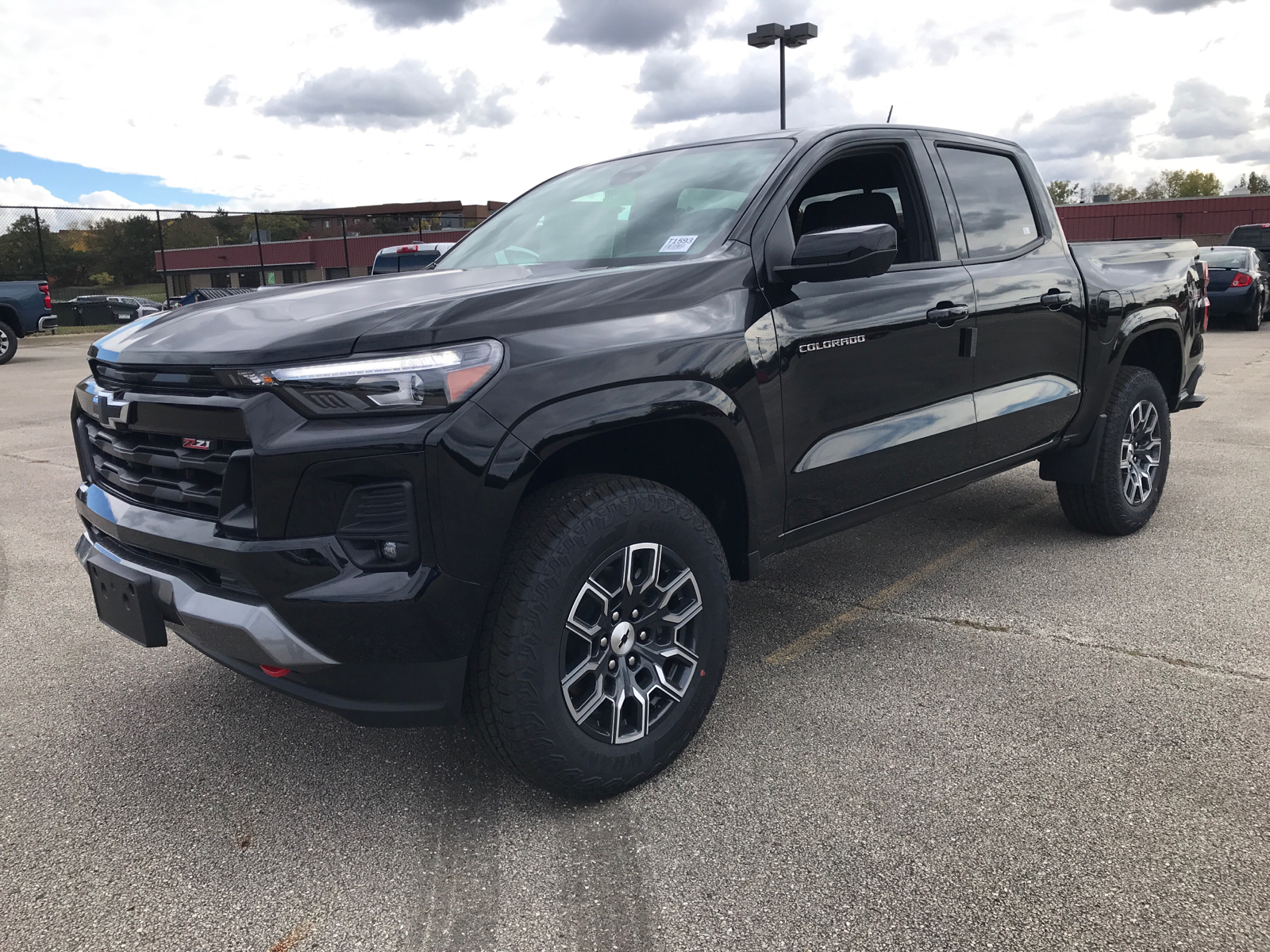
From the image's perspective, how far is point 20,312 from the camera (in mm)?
16641

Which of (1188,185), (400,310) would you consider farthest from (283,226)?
(1188,185)

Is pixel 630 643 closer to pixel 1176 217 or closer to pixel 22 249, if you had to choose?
pixel 22 249

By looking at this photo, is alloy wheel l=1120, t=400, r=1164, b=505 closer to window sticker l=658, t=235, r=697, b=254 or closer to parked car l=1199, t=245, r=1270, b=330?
window sticker l=658, t=235, r=697, b=254

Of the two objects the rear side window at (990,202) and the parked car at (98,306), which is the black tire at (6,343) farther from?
the rear side window at (990,202)

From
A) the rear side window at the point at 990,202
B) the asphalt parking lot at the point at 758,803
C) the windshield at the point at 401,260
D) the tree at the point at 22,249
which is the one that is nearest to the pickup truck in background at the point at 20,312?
the tree at the point at 22,249

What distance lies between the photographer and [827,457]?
3314mm

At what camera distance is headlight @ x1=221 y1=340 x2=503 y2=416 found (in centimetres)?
229

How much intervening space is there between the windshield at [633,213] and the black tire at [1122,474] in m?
2.44

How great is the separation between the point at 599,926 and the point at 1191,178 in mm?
124754

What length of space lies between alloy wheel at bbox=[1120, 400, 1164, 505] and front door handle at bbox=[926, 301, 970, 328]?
161 cm

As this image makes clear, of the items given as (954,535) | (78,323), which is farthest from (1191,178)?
(954,535)

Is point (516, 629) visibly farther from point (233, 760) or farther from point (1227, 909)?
point (1227, 909)

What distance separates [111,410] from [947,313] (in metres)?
2.80

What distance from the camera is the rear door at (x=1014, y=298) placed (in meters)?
4.00
